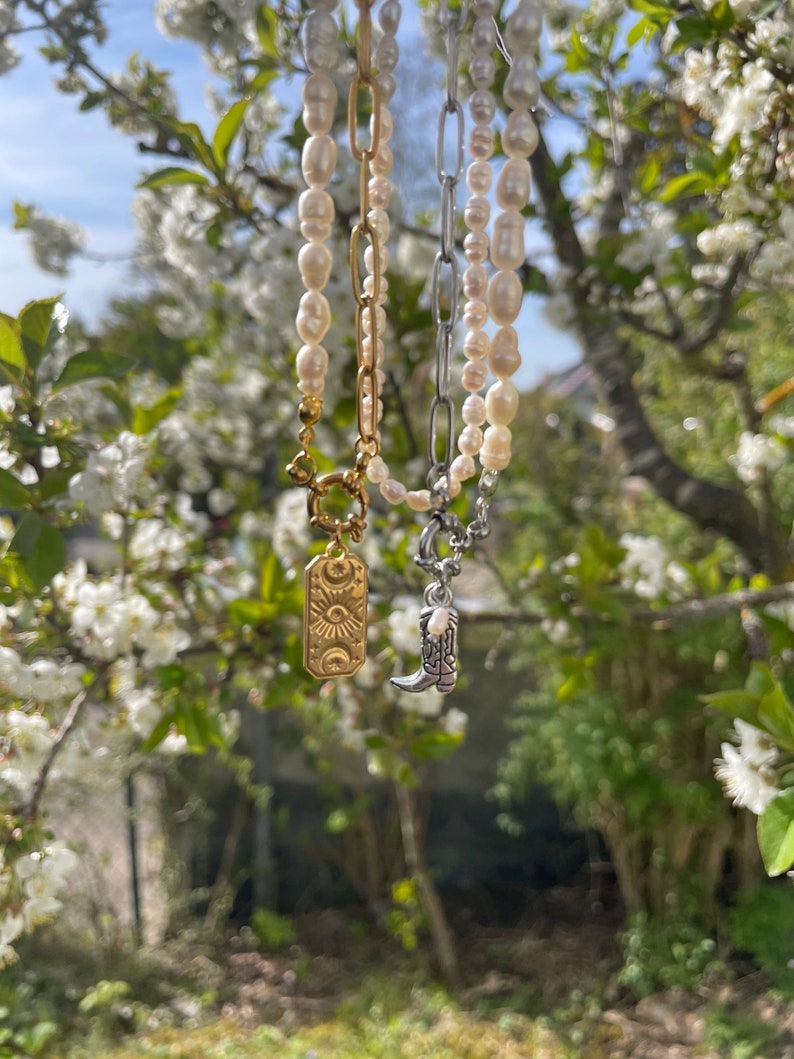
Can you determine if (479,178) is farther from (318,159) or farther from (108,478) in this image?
(108,478)

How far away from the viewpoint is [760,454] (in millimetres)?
1524

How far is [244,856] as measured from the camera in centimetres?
243

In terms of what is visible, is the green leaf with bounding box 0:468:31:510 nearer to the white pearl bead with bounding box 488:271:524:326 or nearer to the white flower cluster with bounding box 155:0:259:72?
the white pearl bead with bounding box 488:271:524:326

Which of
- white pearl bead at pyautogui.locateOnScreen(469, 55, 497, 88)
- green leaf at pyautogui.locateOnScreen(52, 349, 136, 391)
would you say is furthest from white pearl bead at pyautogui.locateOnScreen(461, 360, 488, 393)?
green leaf at pyautogui.locateOnScreen(52, 349, 136, 391)

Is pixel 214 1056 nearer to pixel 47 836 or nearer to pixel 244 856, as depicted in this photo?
pixel 244 856

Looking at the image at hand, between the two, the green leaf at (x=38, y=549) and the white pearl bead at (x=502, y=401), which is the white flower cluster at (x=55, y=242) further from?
the white pearl bead at (x=502, y=401)

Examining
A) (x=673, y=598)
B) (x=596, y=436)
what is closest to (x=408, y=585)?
(x=673, y=598)

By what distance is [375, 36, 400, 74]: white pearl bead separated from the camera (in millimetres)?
614

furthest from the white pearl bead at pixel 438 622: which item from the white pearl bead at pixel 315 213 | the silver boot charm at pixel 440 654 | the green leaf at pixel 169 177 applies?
the green leaf at pixel 169 177

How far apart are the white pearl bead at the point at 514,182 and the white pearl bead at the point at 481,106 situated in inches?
1.6

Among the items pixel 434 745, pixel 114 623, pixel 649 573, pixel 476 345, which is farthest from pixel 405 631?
pixel 476 345

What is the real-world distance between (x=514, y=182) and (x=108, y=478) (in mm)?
594

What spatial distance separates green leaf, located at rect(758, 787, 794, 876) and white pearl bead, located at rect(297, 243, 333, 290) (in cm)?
59

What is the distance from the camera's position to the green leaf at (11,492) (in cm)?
86
